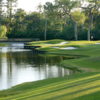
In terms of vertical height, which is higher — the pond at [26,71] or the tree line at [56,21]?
the tree line at [56,21]

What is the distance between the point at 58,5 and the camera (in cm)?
6900

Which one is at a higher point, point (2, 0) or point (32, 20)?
point (2, 0)

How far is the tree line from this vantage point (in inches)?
2682

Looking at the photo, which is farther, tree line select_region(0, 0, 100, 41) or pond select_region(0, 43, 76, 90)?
tree line select_region(0, 0, 100, 41)

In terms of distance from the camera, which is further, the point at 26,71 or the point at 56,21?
the point at 56,21

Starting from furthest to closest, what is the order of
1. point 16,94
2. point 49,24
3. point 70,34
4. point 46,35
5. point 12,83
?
point 49,24
point 46,35
point 70,34
point 12,83
point 16,94

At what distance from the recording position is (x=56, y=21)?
9538 centimetres

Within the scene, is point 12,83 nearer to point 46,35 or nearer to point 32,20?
point 46,35

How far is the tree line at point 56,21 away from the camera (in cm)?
6812

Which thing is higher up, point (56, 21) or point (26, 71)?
point (56, 21)

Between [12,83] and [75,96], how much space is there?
4382 millimetres

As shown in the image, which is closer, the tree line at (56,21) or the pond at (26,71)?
the pond at (26,71)

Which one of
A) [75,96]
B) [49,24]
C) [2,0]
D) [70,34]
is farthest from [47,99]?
[2,0]

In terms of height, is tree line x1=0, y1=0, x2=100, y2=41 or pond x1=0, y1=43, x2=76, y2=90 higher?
tree line x1=0, y1=0, x2=100, y2=41
